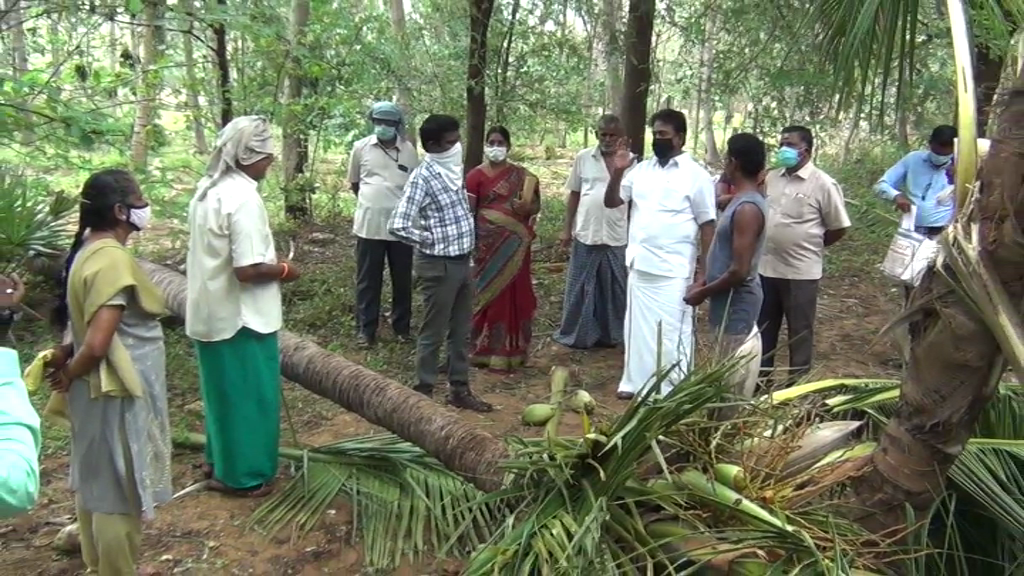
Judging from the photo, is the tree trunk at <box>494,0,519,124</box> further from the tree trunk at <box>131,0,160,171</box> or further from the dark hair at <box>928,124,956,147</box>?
the dark hair at <box>928,124,956,147</box>

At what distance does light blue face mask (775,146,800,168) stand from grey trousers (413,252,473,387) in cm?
187

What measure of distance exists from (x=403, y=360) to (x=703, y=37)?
231 inches

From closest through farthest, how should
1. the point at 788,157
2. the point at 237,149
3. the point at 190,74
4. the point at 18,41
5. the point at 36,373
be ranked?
the point at 36,373 → the point at 237,149 → the point at 788,157 → the point at 190,74 → the point at 18,41

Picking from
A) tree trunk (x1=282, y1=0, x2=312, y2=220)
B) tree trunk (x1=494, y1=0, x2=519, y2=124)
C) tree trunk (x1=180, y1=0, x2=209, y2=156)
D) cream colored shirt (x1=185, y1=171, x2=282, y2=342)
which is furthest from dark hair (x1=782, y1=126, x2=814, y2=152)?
tree trunk (x1=282, y1=0, x2=312, y2=220)

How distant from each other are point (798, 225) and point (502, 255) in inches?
76.1

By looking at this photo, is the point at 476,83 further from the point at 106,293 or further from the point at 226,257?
the point at 106,293

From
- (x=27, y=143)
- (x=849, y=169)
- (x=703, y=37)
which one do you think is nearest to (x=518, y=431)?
(x=27, y=143)

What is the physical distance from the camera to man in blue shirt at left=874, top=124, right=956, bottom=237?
535 centimetres

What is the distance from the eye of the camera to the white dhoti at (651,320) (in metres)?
4.91

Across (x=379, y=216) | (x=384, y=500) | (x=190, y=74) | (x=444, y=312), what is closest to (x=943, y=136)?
(x=444, y=312)

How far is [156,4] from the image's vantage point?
5.39 meters

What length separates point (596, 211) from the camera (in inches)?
237

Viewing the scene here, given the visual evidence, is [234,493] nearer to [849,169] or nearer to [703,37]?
[703,37]

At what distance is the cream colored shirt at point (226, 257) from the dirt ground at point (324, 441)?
0.82 metres
